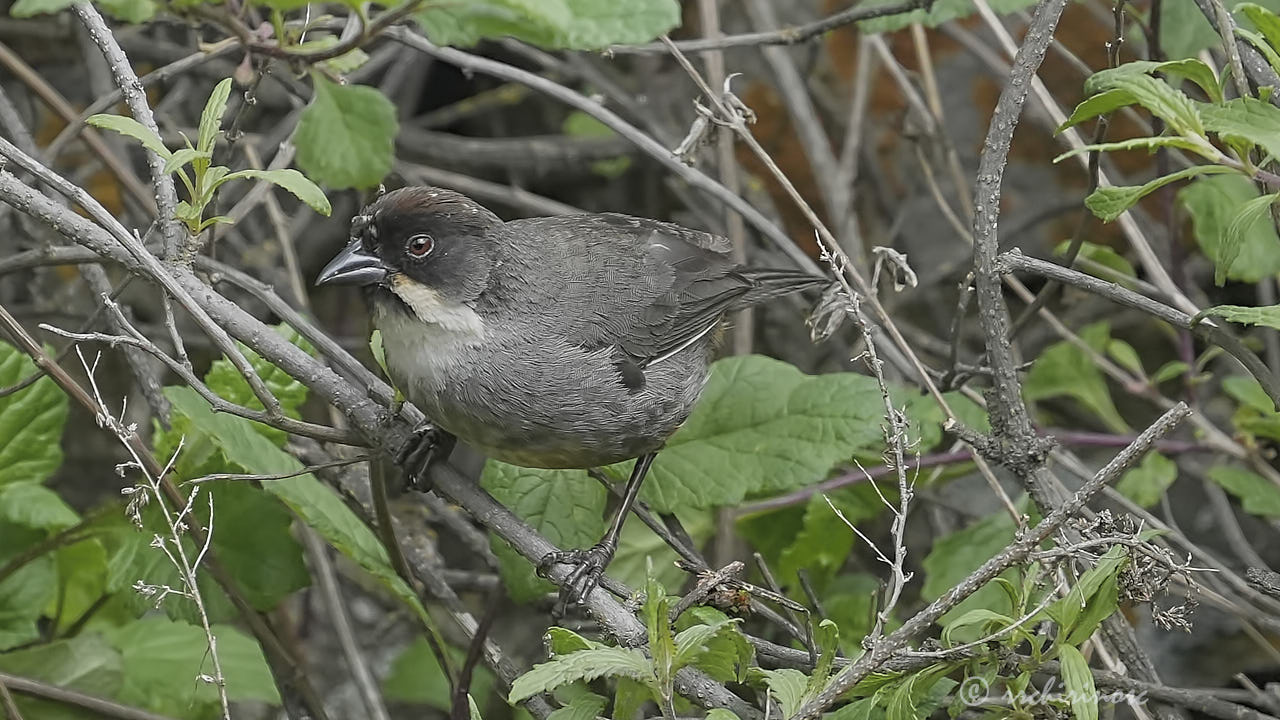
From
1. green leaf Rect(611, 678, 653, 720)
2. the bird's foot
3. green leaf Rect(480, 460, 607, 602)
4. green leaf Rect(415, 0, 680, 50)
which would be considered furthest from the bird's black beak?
green leaf Rect(611, 678, 653, 720)

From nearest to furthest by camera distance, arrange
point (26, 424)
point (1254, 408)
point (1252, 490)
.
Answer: point (26, 424) → point (1252, 490) → point (1254, 408)

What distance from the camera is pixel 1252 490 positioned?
320 centimetres

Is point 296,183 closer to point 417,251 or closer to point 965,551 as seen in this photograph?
point 417,251

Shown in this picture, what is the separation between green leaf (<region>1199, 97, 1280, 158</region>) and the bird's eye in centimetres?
159

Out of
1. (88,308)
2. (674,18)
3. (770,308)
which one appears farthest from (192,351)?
(674,18)

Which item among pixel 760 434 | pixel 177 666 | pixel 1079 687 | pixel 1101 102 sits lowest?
pixel 177 666

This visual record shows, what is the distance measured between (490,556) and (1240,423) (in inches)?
77.1

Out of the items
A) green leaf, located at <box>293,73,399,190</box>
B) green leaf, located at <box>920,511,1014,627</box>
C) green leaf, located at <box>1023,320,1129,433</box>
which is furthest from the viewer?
green leaf, located at <box>1023,320,1129,433</box>

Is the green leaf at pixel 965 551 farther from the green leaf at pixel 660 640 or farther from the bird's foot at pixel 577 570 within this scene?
the green leaf at pixel 660 640

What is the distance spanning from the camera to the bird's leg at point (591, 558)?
2590mm

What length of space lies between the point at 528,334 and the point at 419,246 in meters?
0.31

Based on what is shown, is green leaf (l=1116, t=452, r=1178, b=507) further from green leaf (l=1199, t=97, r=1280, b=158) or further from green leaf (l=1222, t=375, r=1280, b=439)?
green leaf (l=1199, t=97, r=1280, b=158)

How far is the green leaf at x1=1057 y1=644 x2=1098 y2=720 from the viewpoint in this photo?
75.2 inches

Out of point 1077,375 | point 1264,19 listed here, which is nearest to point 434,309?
point 1264,19
